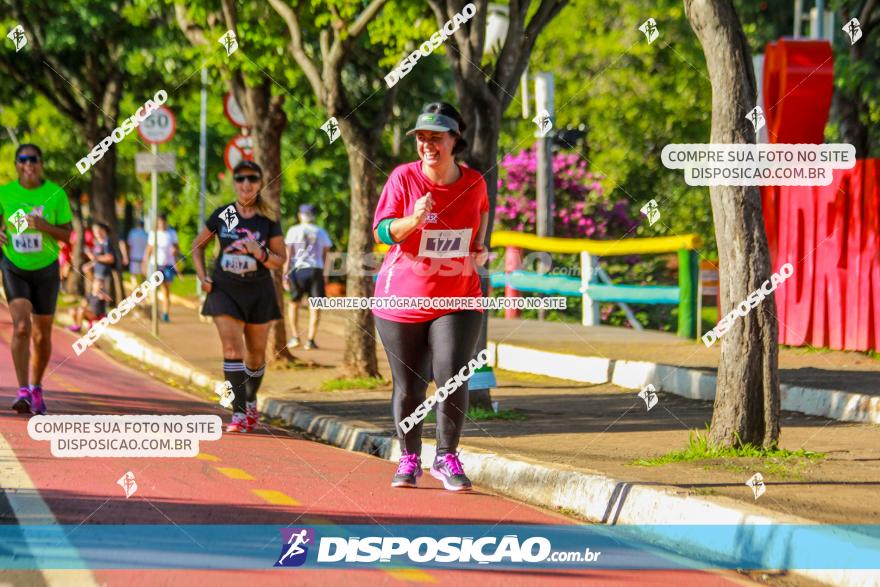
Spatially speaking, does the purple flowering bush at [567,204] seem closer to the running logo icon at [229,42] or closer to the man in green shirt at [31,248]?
the running logo icon at [229,42]

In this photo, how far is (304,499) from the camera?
29.2 feet

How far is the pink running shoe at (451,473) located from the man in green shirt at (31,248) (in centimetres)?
415

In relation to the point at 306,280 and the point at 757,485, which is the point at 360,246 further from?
the point at 757,485

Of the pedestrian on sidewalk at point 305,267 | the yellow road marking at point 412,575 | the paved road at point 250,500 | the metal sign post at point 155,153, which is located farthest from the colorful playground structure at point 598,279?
the yellow road marking at point 412,575

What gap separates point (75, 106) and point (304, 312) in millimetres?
6416

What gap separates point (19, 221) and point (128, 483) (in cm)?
370

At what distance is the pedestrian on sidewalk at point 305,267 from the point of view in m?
22.0

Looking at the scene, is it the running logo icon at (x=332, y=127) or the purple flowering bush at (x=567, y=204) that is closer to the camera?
the running logo icon at (x=332, y=127)

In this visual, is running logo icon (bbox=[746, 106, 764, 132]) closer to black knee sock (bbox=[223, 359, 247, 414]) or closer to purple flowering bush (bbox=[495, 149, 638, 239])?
black knee sock (bbox=[223, 359, 247, 414])

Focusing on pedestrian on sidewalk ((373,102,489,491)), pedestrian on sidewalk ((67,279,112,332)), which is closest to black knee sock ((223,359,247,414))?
pedestrian on sidewalk ((373,102,489,491))

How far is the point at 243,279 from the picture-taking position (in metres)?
12.4

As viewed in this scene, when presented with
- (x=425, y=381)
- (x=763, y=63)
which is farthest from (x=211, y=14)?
(x=425, y=381)

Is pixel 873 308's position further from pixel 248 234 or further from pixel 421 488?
pixel 421 488

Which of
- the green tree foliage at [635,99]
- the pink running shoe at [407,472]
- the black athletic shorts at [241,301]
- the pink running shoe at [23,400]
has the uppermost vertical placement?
the green tree foliage at [635,99]
